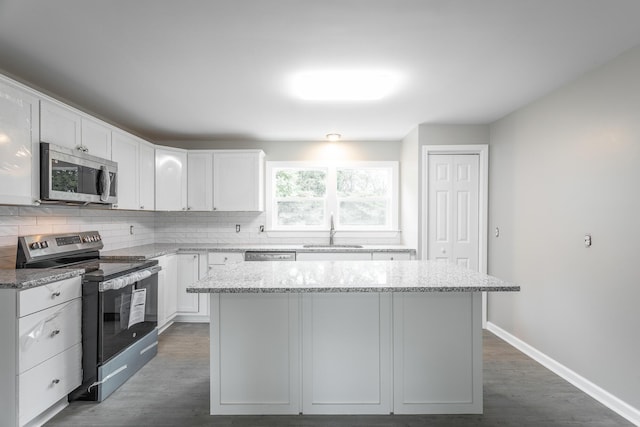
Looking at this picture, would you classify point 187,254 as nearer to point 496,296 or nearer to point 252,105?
point 252,105

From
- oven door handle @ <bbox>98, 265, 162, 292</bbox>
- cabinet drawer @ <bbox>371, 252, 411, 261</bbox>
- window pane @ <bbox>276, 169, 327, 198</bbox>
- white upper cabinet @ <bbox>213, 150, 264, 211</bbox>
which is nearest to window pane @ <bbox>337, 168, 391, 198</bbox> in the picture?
window pane @ <bbox>276, 169, 327, 198</bbox>

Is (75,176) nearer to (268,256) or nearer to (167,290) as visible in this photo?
(167,290)

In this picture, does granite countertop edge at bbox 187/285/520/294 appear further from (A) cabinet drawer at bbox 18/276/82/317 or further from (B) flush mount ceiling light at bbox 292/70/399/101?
(B) flush mount ceiling light at bbox 292/70/399/101

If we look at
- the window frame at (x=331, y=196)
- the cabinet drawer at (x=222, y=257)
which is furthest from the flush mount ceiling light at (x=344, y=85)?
the cabinet drawer at (x=222, y=257)

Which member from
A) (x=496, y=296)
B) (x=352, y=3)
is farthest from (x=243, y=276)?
(x=496, y=296)

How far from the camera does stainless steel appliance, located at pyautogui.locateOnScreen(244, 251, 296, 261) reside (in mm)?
4070

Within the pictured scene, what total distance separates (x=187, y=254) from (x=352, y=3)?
11.1ft

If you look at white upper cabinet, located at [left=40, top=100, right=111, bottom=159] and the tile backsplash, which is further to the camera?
the tile backsplash

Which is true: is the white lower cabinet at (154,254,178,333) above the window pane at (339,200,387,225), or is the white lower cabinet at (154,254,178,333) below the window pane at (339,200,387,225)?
below

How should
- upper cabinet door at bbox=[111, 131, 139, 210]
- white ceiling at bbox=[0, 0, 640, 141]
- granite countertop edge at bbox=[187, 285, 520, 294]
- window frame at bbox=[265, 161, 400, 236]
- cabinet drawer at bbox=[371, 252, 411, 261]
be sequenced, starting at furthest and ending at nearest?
window frame at bbox=[265, 161, 400, 236]
cabinet drawer at bbox=[371, 252, 411, 261]
upper cabinet door at bbox=[111, 131, 139, 210]
granite countertop edge at bbox=[187, 285, 520, 294]
white ceiling at bbox=[0, 0, 640, 141]

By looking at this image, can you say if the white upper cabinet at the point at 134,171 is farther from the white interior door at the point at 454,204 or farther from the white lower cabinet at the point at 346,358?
the white interior door at the point at 454,204

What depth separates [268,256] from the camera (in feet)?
13.4

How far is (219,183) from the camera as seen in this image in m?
4.41

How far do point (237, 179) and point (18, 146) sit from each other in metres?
2.39
